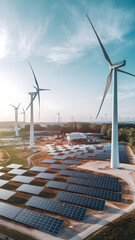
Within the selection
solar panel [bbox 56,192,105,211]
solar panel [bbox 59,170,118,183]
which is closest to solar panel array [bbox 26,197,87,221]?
solar panel [bbox 56,192,105,211]

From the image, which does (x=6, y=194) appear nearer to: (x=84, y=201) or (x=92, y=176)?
(x=84, y=201)

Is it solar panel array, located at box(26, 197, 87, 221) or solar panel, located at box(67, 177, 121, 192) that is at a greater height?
solar panel, located at box(67, 177, 121, 192)

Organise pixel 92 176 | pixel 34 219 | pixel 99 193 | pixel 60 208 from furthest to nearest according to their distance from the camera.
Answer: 1. pixel 92 176
2. pixel 99 193
3. pixel 60 208
4. pixel 34 219

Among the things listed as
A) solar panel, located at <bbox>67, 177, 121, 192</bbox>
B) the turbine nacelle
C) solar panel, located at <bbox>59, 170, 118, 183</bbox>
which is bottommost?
solar panel, located at <bbox>67, 177, 121, 192</bbox>

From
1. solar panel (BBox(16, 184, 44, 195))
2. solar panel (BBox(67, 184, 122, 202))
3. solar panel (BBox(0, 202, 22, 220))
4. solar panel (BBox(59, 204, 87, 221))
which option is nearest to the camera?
solar panel (BBox(59, 204, 87, 221))

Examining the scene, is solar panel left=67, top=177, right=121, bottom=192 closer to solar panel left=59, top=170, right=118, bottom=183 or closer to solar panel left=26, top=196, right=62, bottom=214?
solar panel left=59, top=170, right=118, bottom=183

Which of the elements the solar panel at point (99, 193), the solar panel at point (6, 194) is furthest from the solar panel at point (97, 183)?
the solar panel at point (6, 194)

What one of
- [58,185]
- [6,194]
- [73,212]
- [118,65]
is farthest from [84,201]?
[118,65]
